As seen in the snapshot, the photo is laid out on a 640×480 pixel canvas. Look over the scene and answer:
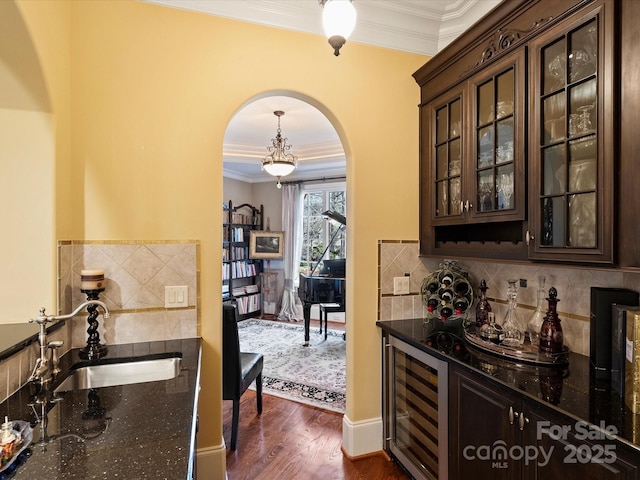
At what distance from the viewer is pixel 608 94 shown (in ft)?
3.84

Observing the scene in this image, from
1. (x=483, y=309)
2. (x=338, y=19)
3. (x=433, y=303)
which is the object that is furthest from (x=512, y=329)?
(x=338, y=19)

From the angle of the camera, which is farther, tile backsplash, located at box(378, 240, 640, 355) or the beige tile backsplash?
the beige tile backsplash

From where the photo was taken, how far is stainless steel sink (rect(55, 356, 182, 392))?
1497 mm

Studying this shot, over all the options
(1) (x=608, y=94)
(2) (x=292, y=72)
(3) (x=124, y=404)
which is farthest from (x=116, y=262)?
(1) (x=608, y=94)

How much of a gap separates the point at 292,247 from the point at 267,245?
1.54ft

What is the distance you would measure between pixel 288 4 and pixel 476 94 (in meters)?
1.21

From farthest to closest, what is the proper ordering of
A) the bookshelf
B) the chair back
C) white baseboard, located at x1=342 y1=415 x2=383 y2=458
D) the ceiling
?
the bookshelf, the chair back, white baseboard, located at x1=342 y1=415 x2=383 y2=458, the ceiling

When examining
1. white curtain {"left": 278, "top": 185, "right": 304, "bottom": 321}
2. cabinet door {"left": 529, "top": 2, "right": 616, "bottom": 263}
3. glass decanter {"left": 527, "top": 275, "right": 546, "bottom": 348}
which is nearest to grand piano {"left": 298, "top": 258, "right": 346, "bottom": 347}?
white curtain {"left": 278, "top": 185, "right": 304, "bottom": 321}

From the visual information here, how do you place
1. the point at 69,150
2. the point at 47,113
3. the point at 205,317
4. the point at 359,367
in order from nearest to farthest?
the point at 47,113, the point at 69,150, the point at 205,317, the point at 359,367

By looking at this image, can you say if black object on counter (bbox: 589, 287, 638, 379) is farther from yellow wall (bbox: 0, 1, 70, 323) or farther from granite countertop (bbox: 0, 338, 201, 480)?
yellow wall (bbox: 0, 1, 70, 323)

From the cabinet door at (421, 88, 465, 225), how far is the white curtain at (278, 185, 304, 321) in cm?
415

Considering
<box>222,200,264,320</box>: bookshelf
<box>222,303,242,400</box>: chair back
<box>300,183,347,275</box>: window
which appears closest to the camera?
<box>222,303,242,400</box>: chair back

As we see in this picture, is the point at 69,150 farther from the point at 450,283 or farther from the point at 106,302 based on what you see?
the point at 450,283

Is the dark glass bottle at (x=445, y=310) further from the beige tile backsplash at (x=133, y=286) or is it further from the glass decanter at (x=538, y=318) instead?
the beige tile backsplash at (x=133, y=286)
